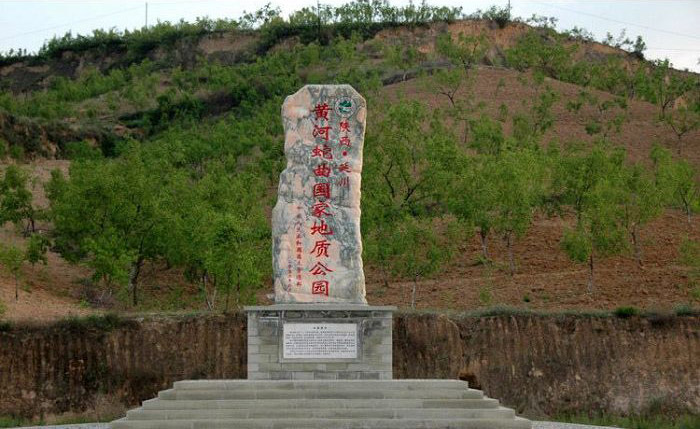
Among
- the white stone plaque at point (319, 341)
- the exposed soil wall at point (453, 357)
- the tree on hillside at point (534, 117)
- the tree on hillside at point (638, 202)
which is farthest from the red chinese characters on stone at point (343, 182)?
the tree on hillside at point (534, 117)

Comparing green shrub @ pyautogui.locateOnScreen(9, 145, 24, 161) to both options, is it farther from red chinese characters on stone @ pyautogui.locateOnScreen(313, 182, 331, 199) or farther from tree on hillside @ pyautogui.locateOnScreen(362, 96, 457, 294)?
red chinese characters on stone @ pyautogui.locateOnScreen(313, 182, 331, 199)

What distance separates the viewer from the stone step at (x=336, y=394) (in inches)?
666

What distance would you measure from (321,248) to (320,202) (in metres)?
0.77

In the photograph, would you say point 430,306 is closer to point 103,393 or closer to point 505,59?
point 103,393

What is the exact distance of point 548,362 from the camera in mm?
25359

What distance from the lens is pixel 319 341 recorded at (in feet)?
58.9

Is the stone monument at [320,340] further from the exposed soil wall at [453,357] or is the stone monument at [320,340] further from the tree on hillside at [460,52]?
the tree on hillside at [460,52]

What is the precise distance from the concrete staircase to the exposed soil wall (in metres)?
7.79

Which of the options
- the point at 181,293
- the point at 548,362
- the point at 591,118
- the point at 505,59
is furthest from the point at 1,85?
the point at 548,362

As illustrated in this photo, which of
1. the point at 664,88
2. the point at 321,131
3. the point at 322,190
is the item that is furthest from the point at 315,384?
the point at 664,88

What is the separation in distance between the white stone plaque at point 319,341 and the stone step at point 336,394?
0.92 metres

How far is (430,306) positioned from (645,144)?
2286 centimetres

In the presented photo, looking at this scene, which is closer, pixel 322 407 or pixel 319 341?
pixel 322 407

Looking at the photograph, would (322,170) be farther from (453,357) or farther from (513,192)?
(513,192)
